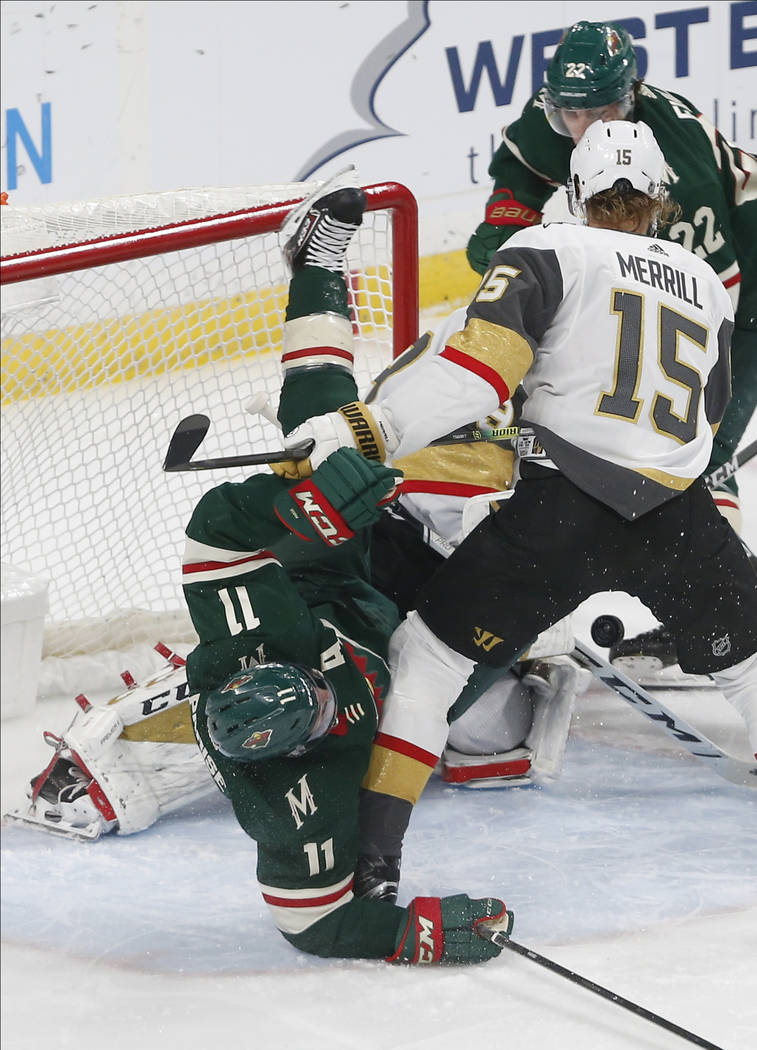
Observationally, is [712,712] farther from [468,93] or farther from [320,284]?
[468,93]

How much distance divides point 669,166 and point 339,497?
3.46 feet

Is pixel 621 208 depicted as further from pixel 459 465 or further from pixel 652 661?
pixel 652 661

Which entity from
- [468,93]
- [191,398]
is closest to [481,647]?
[191,398]

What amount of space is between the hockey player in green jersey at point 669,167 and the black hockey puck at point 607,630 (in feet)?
0.73

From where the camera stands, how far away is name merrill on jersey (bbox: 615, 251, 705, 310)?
1.71 m

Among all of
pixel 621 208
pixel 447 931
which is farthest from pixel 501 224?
pixel 447 931

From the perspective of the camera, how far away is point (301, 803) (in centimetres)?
173

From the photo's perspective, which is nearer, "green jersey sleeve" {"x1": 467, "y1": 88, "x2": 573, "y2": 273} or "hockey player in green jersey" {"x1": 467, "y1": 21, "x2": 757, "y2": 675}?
"hockey player in green jersey" {"x1": 467, "y1": 21, "x2": 757, "y2": 675}

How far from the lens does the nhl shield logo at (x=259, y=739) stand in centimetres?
162

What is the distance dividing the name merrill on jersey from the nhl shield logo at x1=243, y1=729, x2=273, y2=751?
2.46 ft

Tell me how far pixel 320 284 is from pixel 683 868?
3.35ft

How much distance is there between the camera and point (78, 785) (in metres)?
2.23

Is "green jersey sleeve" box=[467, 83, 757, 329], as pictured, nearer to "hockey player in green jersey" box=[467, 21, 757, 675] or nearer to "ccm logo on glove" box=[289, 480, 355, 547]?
"hockey player in green jersey" box=[467, 21, 757, 675]

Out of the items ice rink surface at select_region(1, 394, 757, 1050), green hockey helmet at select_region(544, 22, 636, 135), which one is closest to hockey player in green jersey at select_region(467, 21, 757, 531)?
green hockey helmet at select_region(544, 22, 636, 135)
